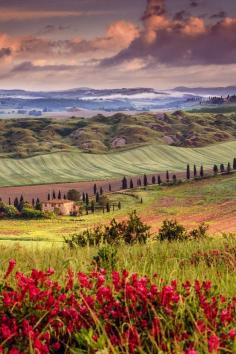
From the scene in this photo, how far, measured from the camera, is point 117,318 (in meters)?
7.95

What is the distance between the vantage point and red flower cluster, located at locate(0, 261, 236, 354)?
707 centimetres

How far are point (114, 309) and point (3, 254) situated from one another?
35.3ft

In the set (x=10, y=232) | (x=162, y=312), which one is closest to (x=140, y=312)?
(x=162, y=312)

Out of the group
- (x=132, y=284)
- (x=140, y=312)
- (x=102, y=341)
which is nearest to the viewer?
(x=102, y=341)

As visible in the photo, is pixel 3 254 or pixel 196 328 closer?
pixel 196 328

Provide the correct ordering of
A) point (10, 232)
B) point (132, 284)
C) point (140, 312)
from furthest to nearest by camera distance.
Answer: point (10, 232), point (132, 284), point (140, 312)

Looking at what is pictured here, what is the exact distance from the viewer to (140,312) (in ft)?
25.5

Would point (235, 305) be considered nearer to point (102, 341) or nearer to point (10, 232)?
point (102, 341)

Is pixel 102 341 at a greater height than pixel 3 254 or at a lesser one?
greater

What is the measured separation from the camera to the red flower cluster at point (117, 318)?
7074 mm

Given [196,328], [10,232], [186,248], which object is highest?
[196,328]

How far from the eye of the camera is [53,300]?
26.3 ft

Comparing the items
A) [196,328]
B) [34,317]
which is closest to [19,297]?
[34,317]

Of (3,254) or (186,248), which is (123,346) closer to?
(3,254)
